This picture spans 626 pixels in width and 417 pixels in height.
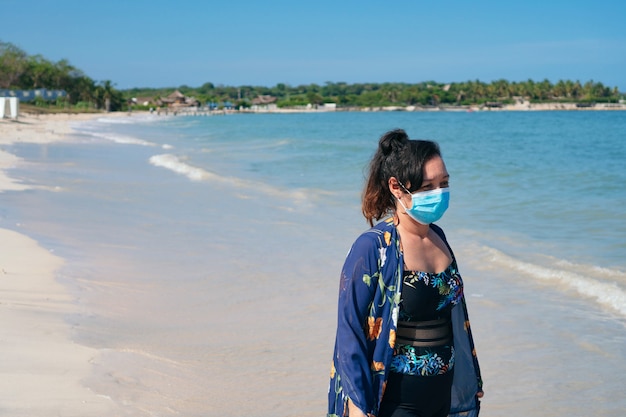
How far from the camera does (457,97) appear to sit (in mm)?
191625

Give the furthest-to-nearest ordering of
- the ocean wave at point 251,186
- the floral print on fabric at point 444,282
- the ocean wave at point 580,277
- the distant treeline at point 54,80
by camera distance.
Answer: the distant treeline at point 54,80 < the ocean wave at point 251,186 < the ocean wave at point 580,277 < the floral print on fabric at point 444,282

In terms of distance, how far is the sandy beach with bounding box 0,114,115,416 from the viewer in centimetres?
432

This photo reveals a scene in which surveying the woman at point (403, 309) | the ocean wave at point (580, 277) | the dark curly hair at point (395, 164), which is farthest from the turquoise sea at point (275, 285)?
the dark curly hair at point (395, 164)

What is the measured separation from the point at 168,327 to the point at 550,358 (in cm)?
300

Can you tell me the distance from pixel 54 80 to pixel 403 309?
114 meters

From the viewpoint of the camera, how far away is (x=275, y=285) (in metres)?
7.87

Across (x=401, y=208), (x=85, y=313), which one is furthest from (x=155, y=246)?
(x=401, y=208)

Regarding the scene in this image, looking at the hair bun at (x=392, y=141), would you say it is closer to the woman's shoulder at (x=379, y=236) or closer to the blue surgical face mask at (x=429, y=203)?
the blue surgical face mask at (x=429, y=203)

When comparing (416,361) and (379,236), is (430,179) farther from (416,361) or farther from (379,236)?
(416,361)

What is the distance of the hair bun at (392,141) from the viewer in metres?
2.73

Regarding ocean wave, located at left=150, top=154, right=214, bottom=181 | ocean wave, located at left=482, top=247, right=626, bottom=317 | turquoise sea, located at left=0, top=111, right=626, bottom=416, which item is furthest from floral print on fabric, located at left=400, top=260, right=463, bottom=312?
ocean wave, located at left=150, top=154, right=214, bottom=181

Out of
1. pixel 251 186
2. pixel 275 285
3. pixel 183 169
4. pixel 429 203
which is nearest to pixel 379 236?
pixel 429 203

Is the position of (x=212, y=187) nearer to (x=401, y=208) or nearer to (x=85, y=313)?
(x=85, y=313)

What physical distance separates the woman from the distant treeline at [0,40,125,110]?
94272 mm
